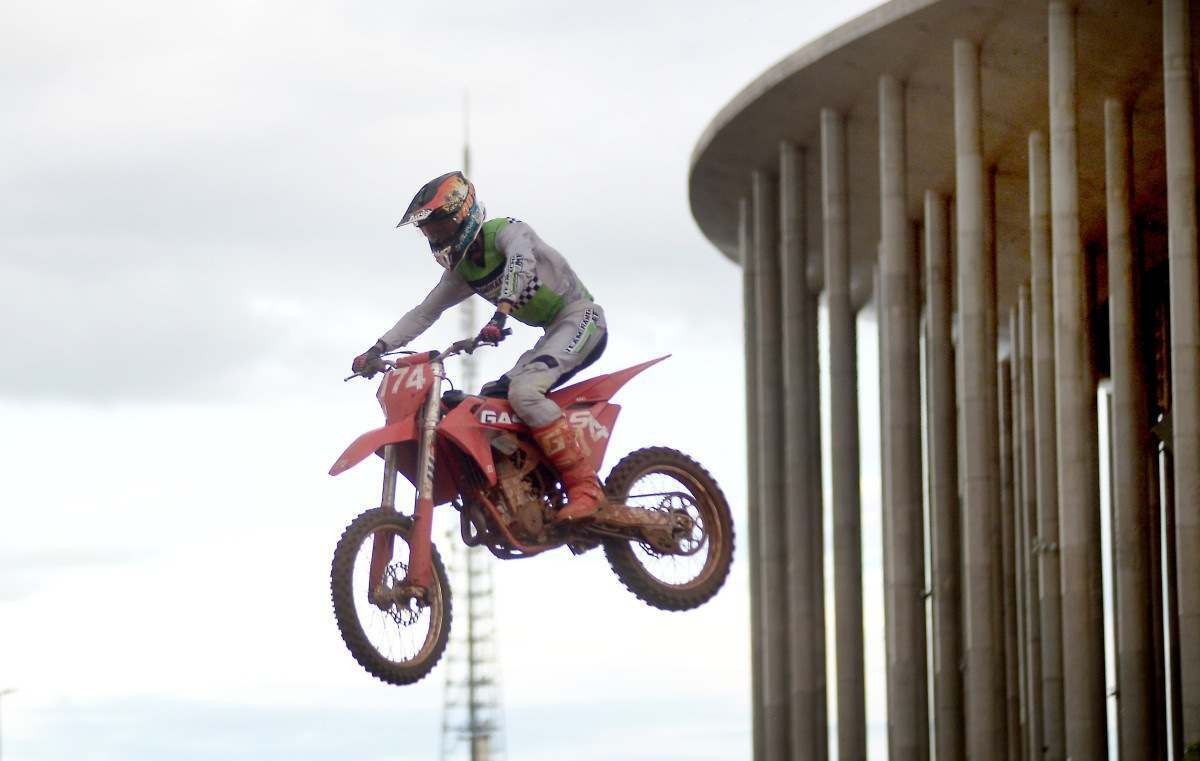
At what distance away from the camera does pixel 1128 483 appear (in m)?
37.7

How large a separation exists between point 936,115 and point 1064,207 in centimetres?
608

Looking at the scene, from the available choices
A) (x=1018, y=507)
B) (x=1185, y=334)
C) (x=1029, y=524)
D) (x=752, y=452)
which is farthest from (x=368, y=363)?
(x=1018, y=507)

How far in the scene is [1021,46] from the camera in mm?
38500

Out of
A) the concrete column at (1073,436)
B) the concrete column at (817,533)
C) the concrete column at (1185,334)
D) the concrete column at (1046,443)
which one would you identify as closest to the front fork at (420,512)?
the concrete column at (1185,334)

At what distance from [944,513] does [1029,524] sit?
15482 mm

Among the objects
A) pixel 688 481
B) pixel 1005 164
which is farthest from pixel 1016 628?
pixel 688 481

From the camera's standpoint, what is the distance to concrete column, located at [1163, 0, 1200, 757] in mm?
33406

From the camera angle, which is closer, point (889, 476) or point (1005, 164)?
point (889, 476)

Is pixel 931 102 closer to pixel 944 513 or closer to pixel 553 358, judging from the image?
pixel 944 513

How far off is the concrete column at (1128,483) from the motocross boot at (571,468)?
17.6m

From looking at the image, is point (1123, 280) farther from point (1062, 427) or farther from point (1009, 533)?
point (1009, 533)

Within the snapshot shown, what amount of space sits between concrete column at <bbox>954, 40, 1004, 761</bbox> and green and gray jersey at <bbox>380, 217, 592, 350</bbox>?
17146 mm

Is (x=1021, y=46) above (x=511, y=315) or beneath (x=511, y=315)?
above

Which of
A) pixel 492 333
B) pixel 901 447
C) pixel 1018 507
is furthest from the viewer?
pixel 1018 507
